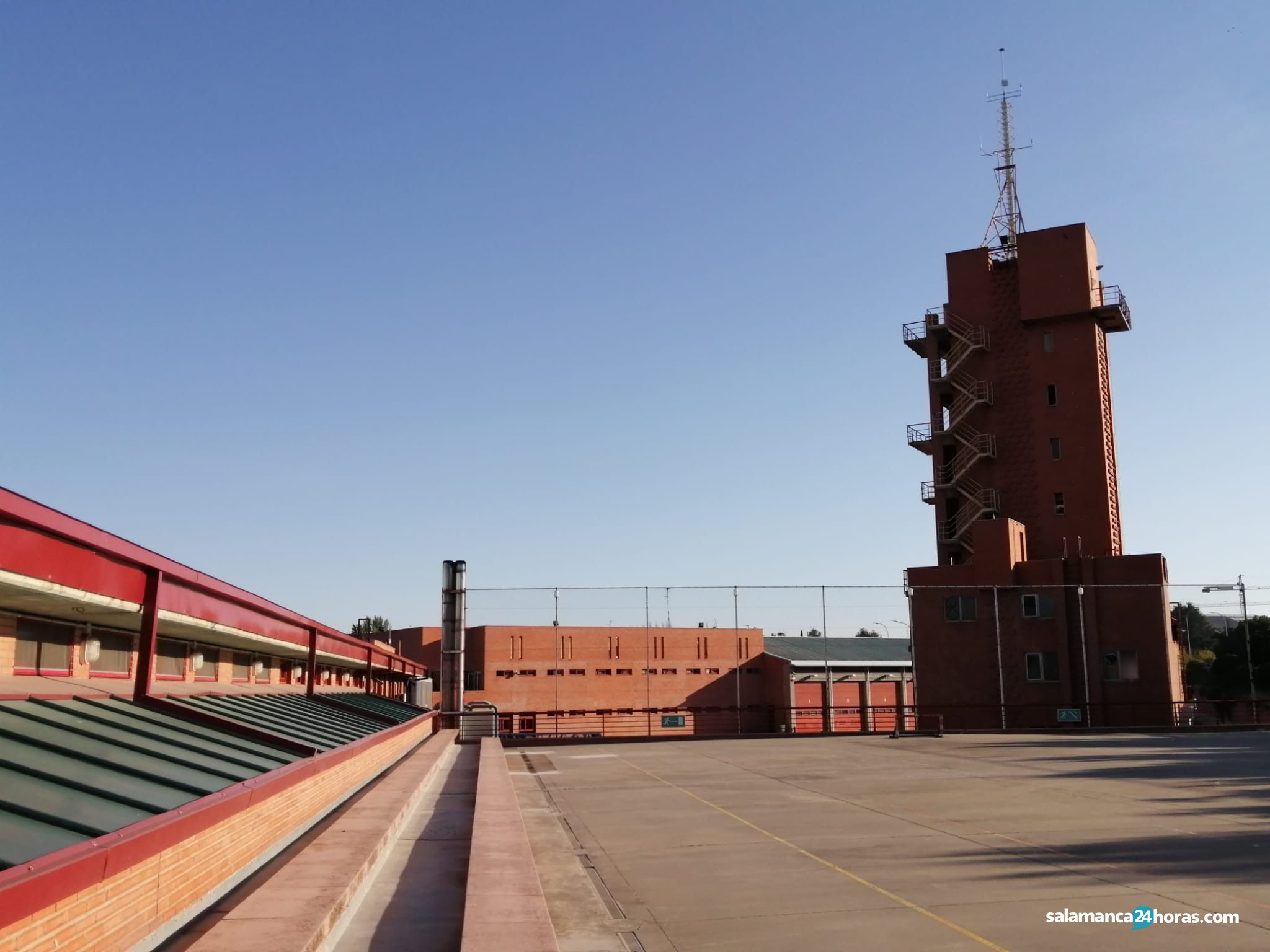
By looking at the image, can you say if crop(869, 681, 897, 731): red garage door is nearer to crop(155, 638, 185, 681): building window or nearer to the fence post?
the fence post

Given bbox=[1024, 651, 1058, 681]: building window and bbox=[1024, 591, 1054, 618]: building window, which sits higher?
bbox=[1024, 591, 1054, 618]: building window

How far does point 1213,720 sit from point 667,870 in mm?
55598

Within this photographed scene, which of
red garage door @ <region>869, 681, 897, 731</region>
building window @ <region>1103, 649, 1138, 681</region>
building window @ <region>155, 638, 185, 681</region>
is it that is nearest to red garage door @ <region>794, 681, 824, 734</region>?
red garage door @ <region>869, 681, 897, 731</region>

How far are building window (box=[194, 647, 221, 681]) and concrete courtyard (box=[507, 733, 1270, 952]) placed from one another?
277 inches

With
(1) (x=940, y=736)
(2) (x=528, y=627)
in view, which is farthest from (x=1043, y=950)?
(2) (x=528, y=627)

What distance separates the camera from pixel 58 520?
30.6 ft

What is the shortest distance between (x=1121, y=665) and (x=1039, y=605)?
15.2 ft

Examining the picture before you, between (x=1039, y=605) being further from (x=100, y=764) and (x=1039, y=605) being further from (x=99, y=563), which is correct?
(x=100, y=764)

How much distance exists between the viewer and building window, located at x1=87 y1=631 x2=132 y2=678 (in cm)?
1546

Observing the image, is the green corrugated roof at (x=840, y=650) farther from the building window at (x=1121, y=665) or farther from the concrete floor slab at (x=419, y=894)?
the concrete floor slab at (x=419, y=894)

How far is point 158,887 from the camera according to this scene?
7207mm

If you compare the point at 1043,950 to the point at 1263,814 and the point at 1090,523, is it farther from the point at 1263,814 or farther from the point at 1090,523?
the point at 1090,523

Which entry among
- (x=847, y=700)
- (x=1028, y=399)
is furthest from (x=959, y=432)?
(x=847, y=700)

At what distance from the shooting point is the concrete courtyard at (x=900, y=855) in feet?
31.8
